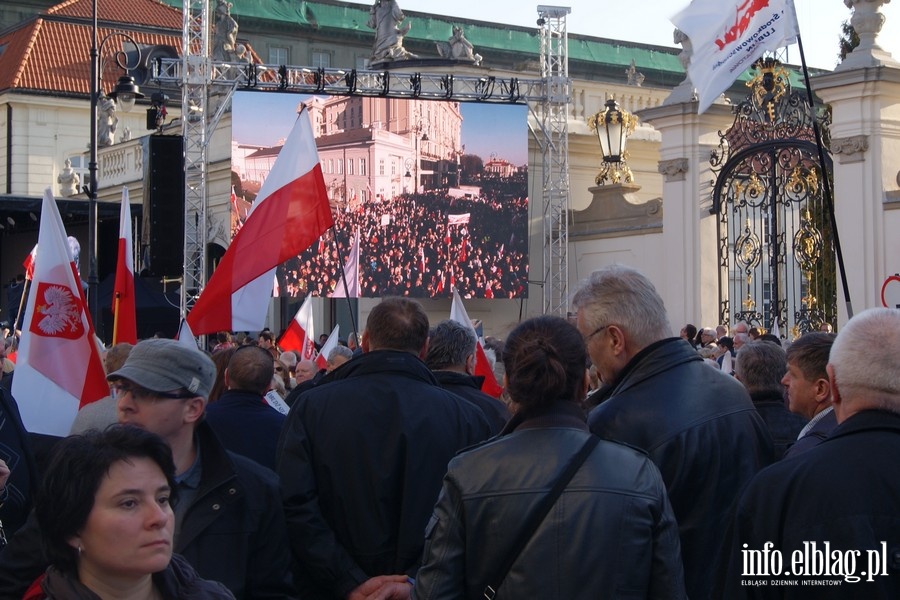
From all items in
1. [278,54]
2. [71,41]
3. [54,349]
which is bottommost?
[54,349]

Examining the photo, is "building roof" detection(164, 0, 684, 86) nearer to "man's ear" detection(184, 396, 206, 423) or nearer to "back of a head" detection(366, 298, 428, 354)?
"back of a head" detection(366, 298, 428, 354)

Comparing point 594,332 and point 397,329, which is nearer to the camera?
point 594,332

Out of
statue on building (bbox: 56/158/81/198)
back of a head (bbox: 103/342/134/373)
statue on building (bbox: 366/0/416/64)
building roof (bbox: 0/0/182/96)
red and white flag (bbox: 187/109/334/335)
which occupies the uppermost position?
building roof (bbox: 0/0/182/96)

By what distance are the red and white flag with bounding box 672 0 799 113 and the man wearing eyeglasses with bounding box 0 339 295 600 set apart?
670 centimetres

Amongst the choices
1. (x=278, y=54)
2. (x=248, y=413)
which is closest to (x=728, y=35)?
(x=248, y=413)

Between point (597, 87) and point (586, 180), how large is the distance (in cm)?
223

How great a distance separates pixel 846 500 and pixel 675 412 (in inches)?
36.6

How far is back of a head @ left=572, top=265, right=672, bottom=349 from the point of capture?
438 centimetres

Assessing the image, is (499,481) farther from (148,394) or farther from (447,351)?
(447,351)

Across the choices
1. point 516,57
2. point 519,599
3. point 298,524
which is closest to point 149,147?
point 298,524

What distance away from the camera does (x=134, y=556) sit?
2955 millimetres

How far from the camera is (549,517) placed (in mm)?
3490

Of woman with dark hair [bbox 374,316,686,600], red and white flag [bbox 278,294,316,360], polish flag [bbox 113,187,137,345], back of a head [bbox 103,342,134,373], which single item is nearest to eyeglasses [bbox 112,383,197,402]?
woman with dark hair [bbox 374,316,686,600]

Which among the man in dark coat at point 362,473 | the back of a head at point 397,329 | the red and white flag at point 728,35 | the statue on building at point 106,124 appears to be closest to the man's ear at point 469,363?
the back of a head at point 397,329
